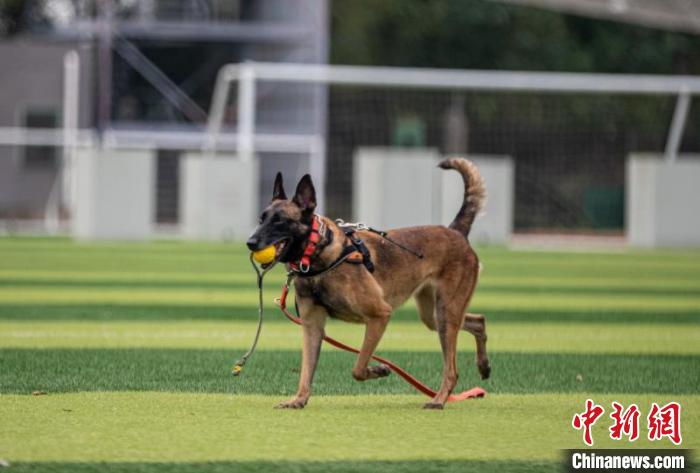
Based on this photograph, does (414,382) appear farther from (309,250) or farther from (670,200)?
(670,200)

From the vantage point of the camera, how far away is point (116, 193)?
35.5 m

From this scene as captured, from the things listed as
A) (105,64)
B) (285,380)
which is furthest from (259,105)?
(285,380)

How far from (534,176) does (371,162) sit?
7.96 meters

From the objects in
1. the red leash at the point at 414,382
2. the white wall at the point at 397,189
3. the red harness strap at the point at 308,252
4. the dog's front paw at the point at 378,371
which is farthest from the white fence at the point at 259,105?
the red harness strap at the point at 308,252

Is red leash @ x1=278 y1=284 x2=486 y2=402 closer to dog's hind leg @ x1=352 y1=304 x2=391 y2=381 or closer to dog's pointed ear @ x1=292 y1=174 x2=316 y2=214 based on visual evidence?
dog's hind leg @ x1=352 y1=304 x2=391 y2=381

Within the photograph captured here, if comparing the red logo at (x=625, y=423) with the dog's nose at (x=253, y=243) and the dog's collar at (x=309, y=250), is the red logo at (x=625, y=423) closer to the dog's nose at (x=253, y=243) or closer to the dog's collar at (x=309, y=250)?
A: the dog's collar at (x=309, y=250)

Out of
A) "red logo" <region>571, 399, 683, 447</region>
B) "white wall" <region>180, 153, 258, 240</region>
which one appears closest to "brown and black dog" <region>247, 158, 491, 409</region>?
"red logo" <region>571, 399, 683, 447</region>

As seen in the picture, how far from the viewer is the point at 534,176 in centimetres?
4269

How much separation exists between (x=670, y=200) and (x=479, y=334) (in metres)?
26.0

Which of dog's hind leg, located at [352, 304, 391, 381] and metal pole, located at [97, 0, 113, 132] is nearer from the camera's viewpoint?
dog's hind leg, located at [352, 304, 391, 381]

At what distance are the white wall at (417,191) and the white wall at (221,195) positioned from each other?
95.3 inches

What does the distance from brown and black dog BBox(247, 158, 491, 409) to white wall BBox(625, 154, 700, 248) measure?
84.5 ft

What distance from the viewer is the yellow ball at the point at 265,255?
927 centimetres

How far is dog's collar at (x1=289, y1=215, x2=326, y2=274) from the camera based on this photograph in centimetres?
950
